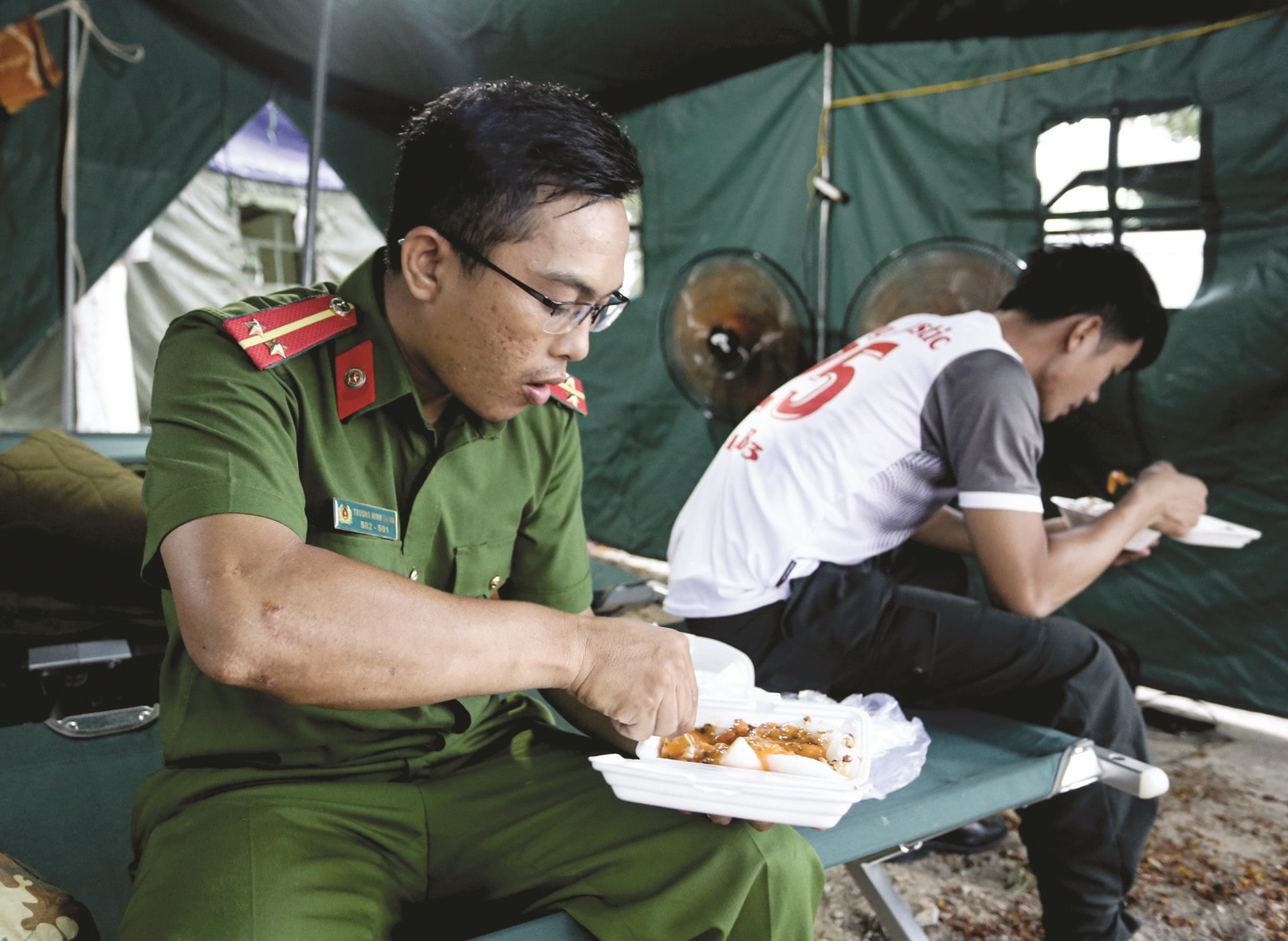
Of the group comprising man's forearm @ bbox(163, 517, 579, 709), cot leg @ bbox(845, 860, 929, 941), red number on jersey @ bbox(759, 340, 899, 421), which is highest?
red number on jersey @ bbox(759, 340, 899, 421)

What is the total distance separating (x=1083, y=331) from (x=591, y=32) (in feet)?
9.87

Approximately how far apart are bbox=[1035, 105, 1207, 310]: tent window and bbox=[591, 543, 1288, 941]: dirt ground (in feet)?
5.25

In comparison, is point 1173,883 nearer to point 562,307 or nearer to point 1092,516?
point 1092,516

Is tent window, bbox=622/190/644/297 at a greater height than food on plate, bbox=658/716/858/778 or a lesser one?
greater

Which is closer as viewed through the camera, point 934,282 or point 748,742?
point 748,742

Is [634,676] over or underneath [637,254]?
underneath

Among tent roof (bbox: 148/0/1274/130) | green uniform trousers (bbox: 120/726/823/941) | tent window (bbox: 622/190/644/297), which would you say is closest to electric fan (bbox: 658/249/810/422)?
tent window (bbox: 622/190/644/297)

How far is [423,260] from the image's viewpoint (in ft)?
3.84

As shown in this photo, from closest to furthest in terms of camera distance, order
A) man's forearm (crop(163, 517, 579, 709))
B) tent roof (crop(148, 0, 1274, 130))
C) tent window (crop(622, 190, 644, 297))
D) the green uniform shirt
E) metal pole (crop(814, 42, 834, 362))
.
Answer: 1. man's forearm (crop(163, 517, 579, 709))
2. the green uniform shirt
3. tent roof (crop(148, 0, 1274, 130))
4. metal pole (crop(814, 42, 834, 362))
5. tent window (crop(622, 190, 644, 297))

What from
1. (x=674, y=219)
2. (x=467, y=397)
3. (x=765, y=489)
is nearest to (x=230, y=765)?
(x=467, y=397)

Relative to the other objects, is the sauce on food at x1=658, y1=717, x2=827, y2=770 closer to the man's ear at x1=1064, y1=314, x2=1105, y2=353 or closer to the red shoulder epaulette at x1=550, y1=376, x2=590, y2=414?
the red shoulder epaulette at x1=550, y1=376, x2=590, y2=414

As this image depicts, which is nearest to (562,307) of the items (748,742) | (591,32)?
(748,742)

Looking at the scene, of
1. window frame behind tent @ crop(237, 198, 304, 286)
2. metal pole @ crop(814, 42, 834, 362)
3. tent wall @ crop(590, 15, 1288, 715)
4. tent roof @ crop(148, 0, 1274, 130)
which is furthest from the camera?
window frame behind tent @ crop(237, 198, 304, 286)

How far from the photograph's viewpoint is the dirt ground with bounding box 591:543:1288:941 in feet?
6.49
